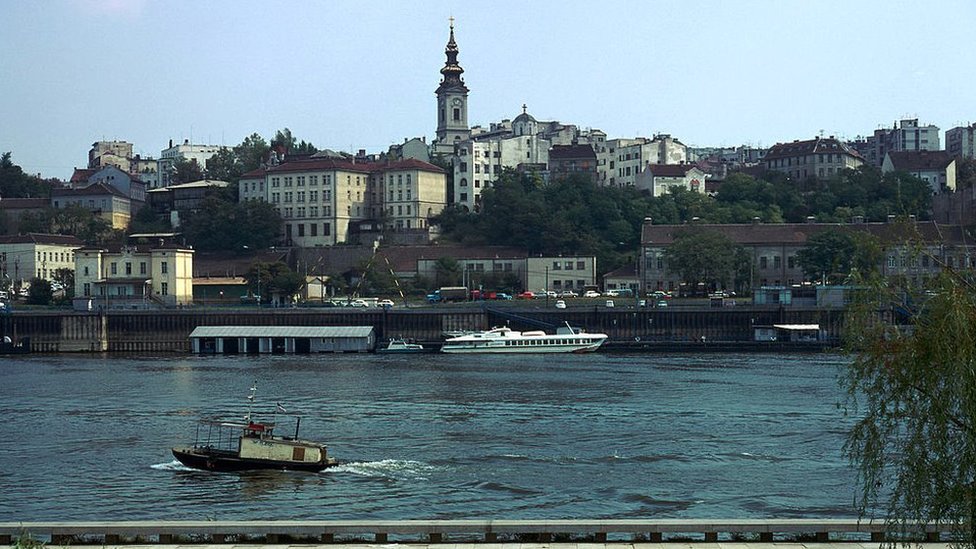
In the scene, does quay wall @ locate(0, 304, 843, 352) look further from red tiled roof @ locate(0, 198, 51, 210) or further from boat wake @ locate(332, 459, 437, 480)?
boat wake @ locate(332, 459, 437, 480)

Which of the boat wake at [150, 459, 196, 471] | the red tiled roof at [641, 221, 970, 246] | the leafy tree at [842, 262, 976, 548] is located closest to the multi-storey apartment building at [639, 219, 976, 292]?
the red tiled roof at [641, 221, 970, 246]

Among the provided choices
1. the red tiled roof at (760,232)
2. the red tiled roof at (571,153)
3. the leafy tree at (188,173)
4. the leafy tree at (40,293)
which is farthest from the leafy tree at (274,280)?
the red tiled roof at (571,153)

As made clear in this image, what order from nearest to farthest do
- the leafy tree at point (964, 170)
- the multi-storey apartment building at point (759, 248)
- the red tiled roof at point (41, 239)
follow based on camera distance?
the multi-storey apartment building at point (759, 248) → the red tiled roof at point (41, 239) → the leafy tree at point (964, 170)

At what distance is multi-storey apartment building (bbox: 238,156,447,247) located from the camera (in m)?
136

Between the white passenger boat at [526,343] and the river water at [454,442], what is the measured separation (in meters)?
15.0

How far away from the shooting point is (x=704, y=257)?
10912cm

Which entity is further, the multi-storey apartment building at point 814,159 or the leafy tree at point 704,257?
the multi-storey apartment building at point 814,159

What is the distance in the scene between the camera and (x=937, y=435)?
757 inches

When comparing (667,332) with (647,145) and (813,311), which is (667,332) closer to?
(813,311)

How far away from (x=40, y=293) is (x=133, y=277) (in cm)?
1162

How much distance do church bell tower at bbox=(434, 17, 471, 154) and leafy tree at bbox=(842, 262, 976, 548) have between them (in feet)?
518

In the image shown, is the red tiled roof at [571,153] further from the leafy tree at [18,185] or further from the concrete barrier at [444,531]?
the concrete barrier at [444,531]

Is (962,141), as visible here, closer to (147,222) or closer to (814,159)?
(814,159)

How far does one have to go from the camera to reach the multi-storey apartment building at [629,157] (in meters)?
148
